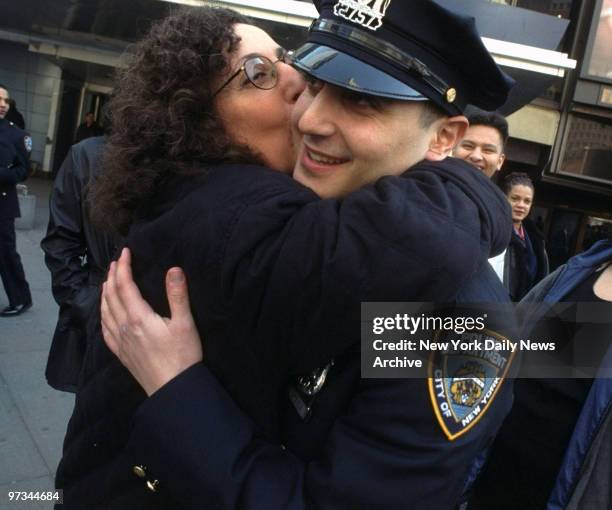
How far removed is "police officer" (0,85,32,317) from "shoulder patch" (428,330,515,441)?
5176 mm

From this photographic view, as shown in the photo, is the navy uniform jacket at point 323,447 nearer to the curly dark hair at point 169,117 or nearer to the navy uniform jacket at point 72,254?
the curly dark hair at point 169,117

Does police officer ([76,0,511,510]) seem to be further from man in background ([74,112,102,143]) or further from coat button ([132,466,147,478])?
man in background ([74,112,102,143])

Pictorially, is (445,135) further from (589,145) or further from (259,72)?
(589,145)

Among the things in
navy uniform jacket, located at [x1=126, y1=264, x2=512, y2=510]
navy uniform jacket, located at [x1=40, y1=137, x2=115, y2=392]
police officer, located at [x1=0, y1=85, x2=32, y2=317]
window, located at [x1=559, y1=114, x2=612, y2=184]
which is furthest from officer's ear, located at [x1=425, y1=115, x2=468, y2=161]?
window, located at [x1=559, y1=114, x2=612, y2=184]

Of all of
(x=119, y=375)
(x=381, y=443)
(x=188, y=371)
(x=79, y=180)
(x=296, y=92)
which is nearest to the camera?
(x=381, y=443)

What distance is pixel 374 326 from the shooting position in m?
1.03

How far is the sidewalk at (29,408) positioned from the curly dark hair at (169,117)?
2.36m

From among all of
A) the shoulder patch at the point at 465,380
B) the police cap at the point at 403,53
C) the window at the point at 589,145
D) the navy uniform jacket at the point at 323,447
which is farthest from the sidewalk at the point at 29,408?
the window at the point at 589,145

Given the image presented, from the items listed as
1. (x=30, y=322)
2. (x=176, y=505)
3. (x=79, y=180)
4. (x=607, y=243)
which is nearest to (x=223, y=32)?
(x=176, y=505)

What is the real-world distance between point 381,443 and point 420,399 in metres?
0.10

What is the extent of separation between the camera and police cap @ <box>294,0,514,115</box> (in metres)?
1.21

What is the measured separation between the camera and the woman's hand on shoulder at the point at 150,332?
1.22 meters

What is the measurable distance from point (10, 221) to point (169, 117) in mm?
4788

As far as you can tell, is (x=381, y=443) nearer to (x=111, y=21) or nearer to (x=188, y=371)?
(x=188, y=371)
